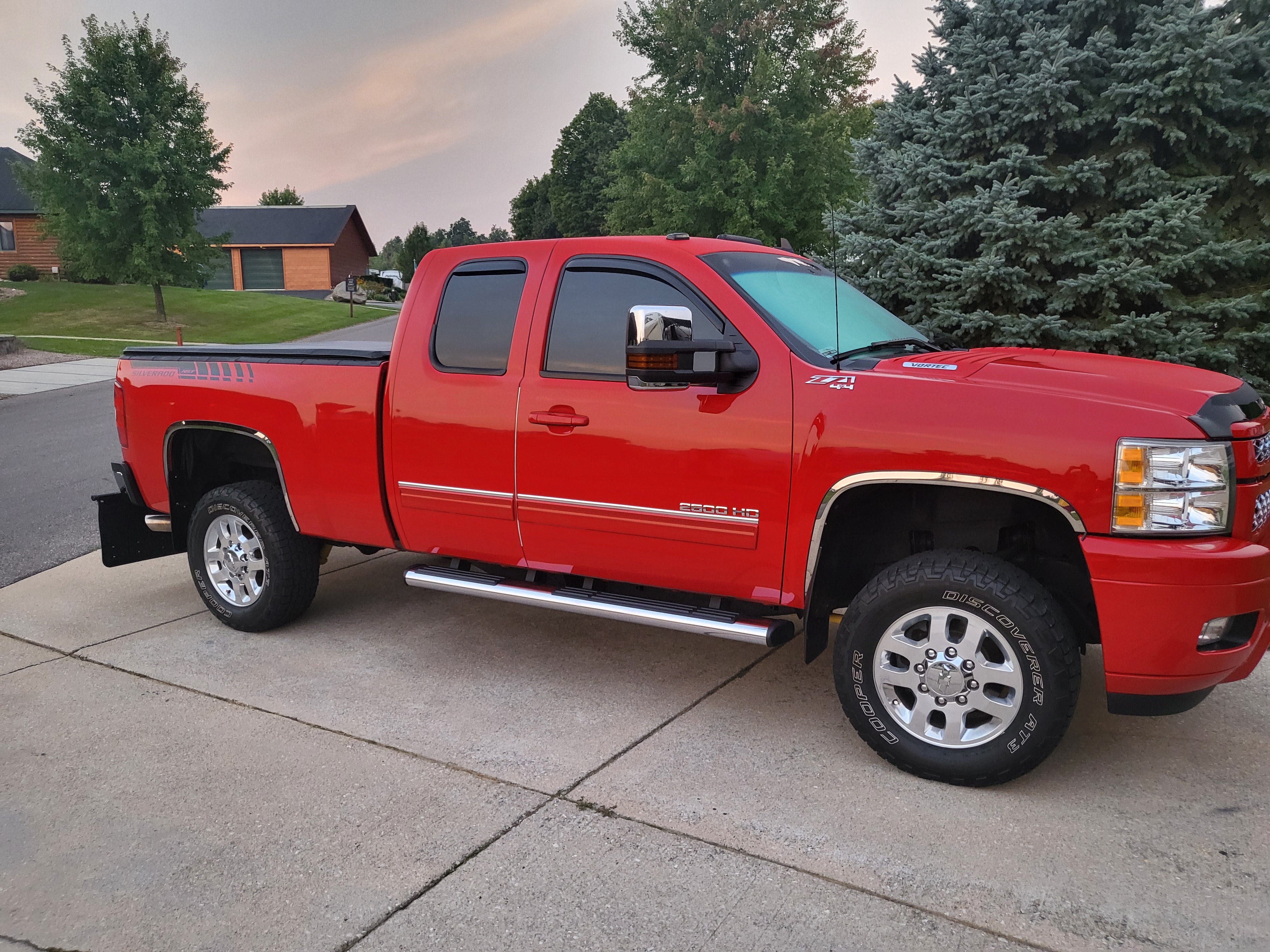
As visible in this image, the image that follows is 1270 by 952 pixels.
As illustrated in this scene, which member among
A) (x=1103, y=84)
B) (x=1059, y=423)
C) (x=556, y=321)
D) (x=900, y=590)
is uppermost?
(x=1103, y=84)

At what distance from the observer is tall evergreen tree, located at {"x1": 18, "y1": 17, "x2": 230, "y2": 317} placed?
101ft

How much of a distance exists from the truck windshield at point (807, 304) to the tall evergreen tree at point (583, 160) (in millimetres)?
62206

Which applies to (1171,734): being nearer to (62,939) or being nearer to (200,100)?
(62,939)

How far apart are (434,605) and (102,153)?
30863 mm

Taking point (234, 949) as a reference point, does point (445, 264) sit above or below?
above

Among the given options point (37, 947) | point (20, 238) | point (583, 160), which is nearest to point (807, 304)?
point (37, 947)

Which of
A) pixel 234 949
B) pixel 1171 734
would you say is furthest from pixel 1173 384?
pixel 234 949

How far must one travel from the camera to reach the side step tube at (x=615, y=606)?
4012 mm

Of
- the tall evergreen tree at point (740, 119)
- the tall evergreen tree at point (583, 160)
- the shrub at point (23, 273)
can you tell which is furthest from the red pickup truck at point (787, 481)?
the tall evergreen tree at point (583, 160)

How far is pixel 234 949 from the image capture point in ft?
9.46

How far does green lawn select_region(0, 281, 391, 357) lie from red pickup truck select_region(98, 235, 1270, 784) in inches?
894

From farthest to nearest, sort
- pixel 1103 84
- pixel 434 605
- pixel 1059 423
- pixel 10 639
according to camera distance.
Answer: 1. pixel 1103 84
2. pixel 434 605
3. pixel 10 639
4. pixel 1059 423

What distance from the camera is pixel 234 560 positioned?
5.62 m

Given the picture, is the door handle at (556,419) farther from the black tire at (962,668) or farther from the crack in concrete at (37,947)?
the crack in concrete at (37,947)
